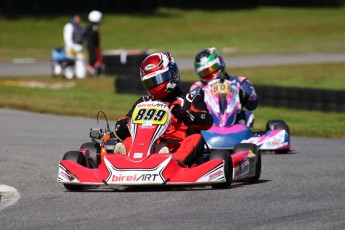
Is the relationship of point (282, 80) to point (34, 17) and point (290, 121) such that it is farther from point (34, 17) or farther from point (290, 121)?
point (34, 17)

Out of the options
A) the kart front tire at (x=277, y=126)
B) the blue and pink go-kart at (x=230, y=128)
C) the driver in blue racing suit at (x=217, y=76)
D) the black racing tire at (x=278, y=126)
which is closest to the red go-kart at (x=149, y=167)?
the blue and pink go-kart at (x=230, y=128)

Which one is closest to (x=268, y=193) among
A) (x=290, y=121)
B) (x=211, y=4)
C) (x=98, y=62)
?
(x=290, y=121)

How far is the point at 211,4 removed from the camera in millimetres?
60438

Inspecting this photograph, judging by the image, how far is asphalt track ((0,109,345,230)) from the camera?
6602mm

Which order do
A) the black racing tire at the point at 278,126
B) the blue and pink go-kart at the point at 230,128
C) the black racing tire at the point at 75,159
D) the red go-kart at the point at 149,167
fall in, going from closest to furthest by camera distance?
1. the red go-kart at the point at 149,167
2. the black racing tire at the point at 75,159
3. the blue and pink go-kart at the point at 230,128
4. the black racing tire at the point at 278,126

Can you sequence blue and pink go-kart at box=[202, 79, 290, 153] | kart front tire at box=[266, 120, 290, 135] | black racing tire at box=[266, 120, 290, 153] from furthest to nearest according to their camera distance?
kart front tire at box=[266, 120, 290, 135] < black racing tire at box=[266, 120, 290, 153] < blue and pink go-kart at box=[202, 79, 290, 153]

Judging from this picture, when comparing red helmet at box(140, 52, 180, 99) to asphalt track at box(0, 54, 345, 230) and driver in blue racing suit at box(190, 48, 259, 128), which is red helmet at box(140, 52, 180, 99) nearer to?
asphalt track at box(0, 54, 345, 230)

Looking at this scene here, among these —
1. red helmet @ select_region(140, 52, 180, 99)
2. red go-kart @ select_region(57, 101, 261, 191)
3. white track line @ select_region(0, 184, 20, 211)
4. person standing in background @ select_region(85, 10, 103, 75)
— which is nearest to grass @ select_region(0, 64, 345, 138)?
person standing in background @ select_region(85, 10, 103, 75)

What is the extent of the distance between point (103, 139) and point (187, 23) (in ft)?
142

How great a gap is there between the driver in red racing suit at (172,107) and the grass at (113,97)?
6.06 meters

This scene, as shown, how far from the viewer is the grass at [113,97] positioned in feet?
56.3

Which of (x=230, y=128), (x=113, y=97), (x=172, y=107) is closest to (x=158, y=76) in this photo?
(x=172, y=107)

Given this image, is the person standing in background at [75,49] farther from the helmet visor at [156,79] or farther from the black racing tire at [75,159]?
the black racing tire at [75,159]

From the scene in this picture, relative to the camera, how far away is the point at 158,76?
9344 millimetres
